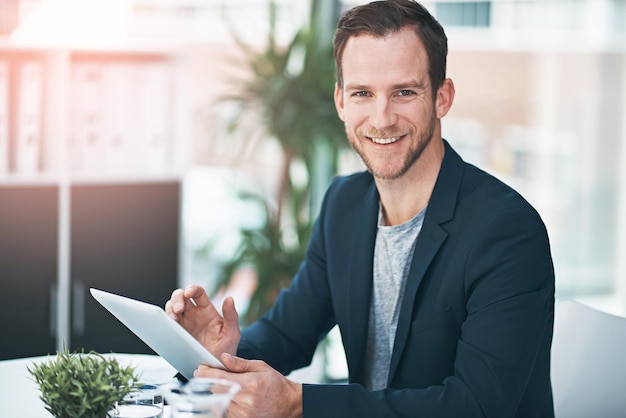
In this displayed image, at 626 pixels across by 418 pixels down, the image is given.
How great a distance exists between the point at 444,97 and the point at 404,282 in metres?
0.44

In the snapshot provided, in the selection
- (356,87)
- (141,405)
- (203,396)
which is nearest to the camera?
(203,396)

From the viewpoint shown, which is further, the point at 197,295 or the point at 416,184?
the point at 416,184

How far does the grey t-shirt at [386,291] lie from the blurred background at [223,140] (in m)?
1.57

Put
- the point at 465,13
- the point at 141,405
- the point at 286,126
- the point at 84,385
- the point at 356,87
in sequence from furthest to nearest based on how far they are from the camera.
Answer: the point at 465,13 < the point at 286,126 < the point at 356,87 < the point at 141,405 < the point at 84,385

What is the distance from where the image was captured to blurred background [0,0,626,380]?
3377 millimetres

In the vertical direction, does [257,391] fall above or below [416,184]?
below

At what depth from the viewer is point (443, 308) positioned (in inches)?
78.0

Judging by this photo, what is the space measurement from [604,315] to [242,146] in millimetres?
2012

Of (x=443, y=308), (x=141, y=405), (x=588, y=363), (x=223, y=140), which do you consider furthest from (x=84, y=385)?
(x=223, y=140)

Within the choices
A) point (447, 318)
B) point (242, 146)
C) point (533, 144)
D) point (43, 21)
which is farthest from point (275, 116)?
point (447, 318)

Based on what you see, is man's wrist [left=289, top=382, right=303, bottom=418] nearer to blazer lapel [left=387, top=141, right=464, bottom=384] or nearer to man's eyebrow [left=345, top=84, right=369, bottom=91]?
blazer lapel [left=387, top=141, right=464, bottom=384]

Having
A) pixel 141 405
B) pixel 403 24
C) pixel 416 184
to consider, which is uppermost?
pixel 403 24

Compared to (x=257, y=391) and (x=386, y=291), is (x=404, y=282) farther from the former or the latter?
(x=257, y=391)

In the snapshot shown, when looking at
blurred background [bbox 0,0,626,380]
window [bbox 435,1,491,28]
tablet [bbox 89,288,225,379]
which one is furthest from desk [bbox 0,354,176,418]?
window [bbox 435,1,491,28]
